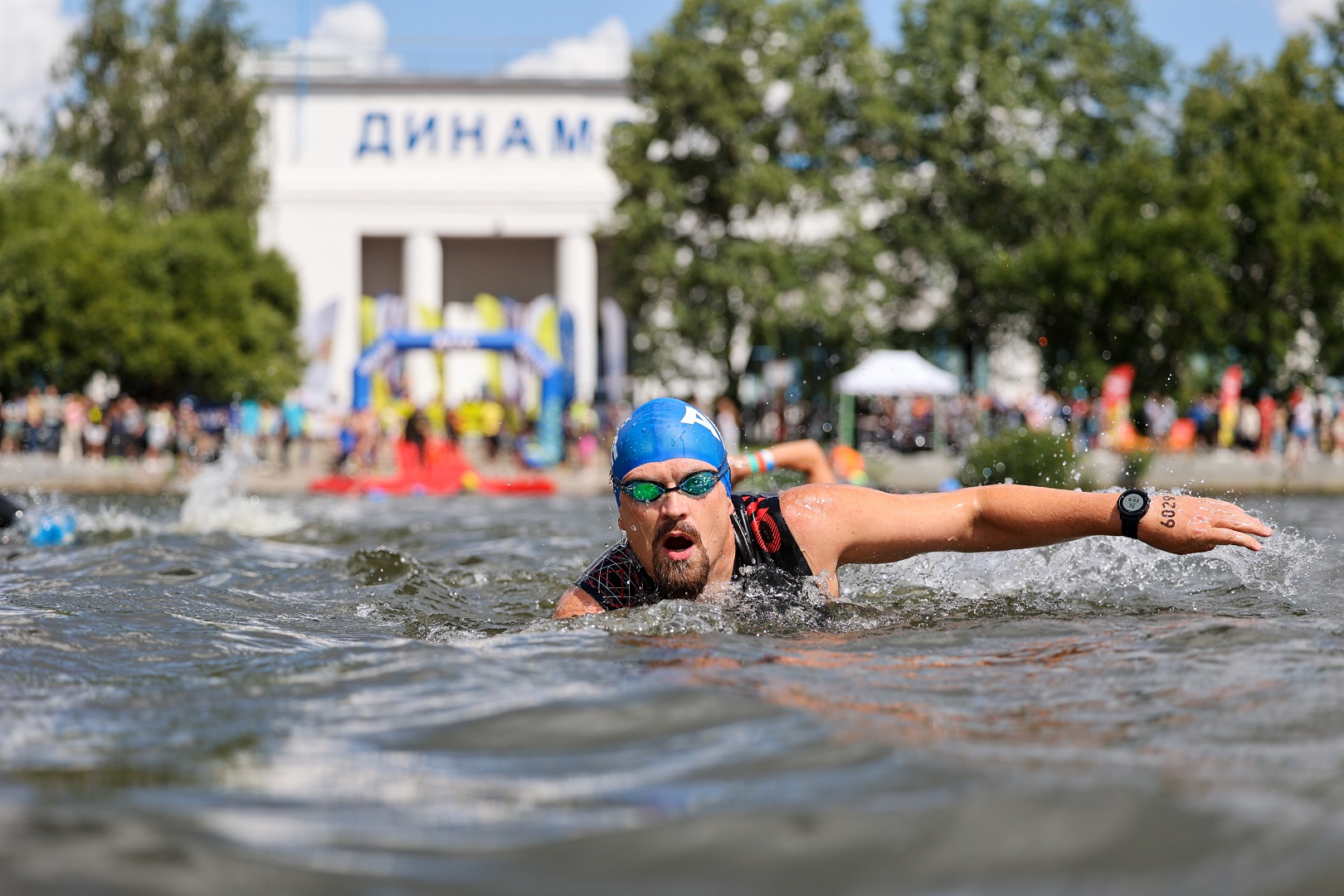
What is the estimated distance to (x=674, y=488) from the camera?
471 centimetres

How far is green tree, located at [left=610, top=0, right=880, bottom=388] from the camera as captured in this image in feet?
115

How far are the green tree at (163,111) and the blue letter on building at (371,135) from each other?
25.4 feet

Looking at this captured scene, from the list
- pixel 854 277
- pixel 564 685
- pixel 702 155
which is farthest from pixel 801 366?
pixel 564 685

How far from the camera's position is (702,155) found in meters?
36.0

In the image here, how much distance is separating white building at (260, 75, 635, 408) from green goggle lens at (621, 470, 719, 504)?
4761cm

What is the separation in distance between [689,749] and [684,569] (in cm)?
158

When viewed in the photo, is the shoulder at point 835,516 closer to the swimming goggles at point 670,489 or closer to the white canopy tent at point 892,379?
the swimming goggles at point 670,489

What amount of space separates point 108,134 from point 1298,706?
45.5 meters

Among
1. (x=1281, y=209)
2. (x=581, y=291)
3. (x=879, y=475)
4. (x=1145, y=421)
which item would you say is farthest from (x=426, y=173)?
(x=879, y=475)

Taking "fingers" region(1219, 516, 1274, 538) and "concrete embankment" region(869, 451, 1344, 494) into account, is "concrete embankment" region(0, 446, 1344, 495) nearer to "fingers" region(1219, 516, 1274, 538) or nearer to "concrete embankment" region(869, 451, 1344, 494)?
"concrete embankment" region(869, 451, 1344, 494)

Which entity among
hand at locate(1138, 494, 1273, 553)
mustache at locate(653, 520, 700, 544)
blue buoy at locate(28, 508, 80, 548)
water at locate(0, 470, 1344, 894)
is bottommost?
blue buoy at locate(28, 508, 80, 548)

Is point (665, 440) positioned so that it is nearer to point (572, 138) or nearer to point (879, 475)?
point (879, 475)

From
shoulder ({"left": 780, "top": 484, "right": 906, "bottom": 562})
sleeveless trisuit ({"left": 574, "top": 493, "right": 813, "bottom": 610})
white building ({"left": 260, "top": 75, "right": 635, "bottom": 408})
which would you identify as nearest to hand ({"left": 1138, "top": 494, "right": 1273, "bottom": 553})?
shoulder ({"left": 780, "top": 484, "right": 906, "bottom": 562})

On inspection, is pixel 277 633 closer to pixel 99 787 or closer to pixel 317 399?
pixel 99 787
